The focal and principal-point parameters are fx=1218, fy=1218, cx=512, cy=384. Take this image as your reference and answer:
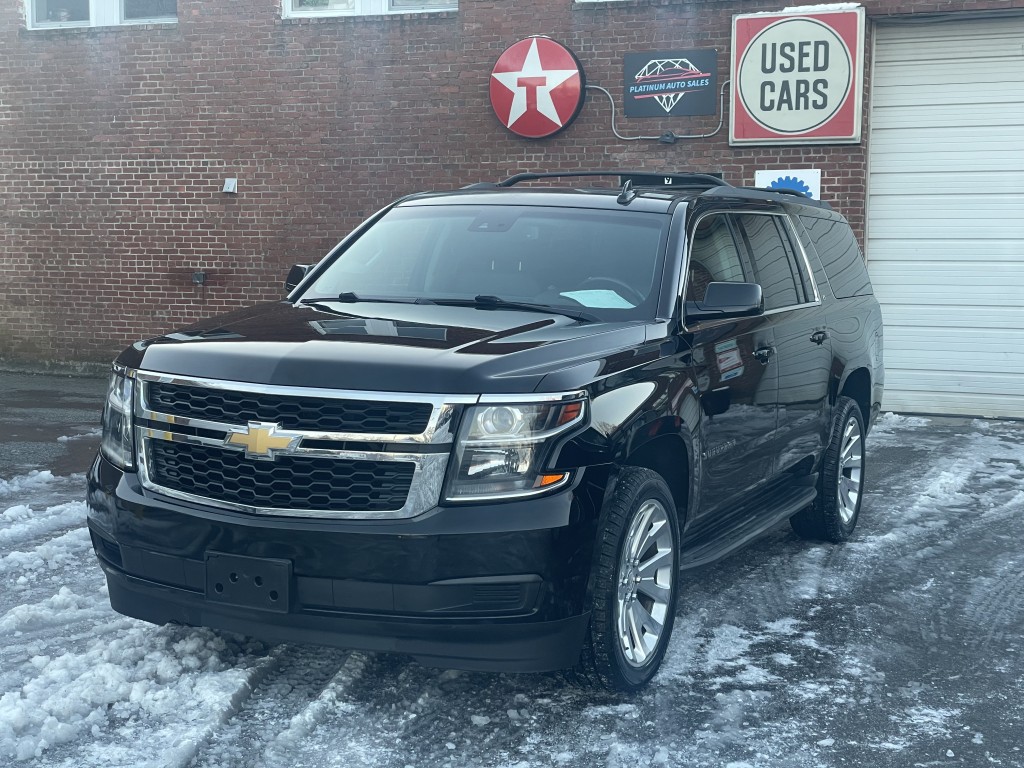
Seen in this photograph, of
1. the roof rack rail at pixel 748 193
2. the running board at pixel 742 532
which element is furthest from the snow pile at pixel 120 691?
the roof rack rail at pixel 748 193

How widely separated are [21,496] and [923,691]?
17.3 ft

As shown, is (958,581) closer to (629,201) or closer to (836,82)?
(629,201)

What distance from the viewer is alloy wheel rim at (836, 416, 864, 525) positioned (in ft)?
22.3

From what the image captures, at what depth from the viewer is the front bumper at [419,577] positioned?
12.1 feet

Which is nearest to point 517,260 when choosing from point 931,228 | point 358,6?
point 931,228

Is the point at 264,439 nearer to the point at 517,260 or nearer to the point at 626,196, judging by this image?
the point at 517,260

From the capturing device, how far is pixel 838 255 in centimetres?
712

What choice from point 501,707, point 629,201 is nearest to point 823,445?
point 629,201

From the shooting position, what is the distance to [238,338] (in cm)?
423

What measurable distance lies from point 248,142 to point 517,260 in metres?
8.91

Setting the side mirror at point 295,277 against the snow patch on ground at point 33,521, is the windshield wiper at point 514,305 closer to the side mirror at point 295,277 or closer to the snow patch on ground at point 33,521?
the side mirror at point 295,277

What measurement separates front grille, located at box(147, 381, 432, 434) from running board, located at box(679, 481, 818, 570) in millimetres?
1515

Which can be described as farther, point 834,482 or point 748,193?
point 834,482

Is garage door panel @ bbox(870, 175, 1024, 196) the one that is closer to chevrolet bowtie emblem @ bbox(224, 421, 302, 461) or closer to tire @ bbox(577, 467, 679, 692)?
tire @ bbox(577, 467, 679, 692)
